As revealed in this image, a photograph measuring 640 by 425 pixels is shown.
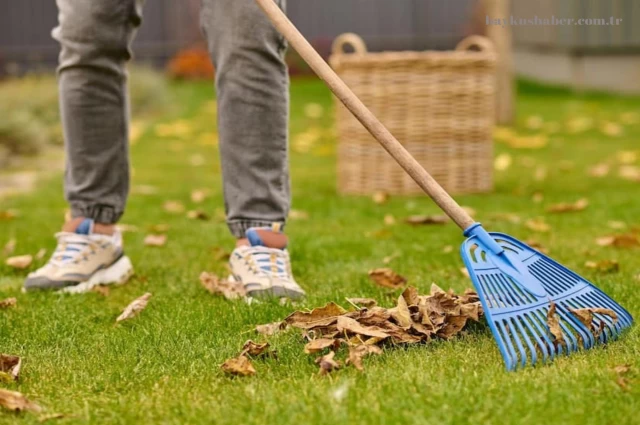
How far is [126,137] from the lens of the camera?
8.70 feet

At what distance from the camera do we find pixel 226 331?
2.07 m

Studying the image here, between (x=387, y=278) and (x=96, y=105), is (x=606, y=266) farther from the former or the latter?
(x=96, y=105)

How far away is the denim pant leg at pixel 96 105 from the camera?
2.47 metres

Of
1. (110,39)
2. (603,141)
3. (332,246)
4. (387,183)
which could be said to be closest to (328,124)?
(603,141)

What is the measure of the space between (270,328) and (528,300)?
514mm

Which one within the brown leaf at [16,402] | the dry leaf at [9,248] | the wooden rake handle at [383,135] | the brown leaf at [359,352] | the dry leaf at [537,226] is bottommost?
the dry leaf at [537,226]

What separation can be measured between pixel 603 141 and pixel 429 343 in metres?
4.43

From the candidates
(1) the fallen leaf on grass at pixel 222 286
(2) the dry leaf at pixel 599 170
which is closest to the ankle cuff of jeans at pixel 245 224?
(1) the fallen leaf on grass at pixel 222 286

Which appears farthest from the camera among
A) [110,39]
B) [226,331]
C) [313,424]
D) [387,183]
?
[387,183]

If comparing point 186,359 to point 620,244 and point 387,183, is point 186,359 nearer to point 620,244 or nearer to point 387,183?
point 620,244

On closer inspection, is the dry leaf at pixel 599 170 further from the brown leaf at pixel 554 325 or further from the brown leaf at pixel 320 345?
the brown leaf at pixel 320 345

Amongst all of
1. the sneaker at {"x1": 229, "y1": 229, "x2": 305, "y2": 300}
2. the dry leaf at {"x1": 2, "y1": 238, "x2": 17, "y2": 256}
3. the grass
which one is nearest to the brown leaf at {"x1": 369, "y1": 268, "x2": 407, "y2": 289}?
the grass

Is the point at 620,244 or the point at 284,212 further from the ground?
the point at 284,212

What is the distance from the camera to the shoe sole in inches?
99.9
